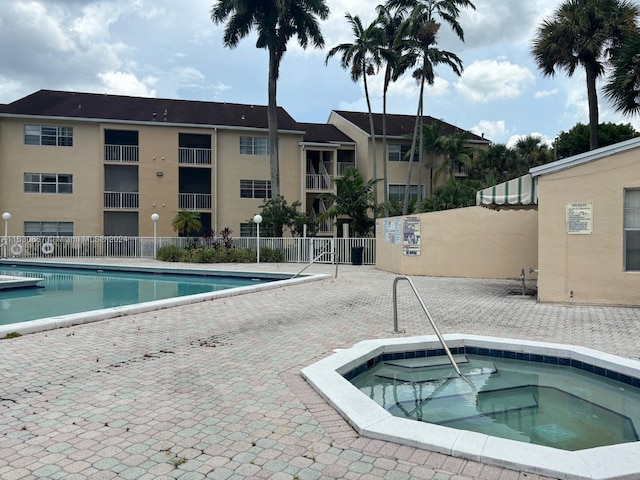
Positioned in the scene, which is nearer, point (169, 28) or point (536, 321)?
point (536, 321)

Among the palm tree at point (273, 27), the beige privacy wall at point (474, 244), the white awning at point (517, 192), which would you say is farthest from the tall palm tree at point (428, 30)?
the white awning at point (517, 192)

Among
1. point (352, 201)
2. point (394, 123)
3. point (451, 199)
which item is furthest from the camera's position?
point (394, 123)

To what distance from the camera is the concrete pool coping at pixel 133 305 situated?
7.62m

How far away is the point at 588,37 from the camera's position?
64.0 feet

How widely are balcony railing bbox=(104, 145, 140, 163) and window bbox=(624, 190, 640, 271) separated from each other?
28.6m

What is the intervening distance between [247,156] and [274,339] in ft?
90.4

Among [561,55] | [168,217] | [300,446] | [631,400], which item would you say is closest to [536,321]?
[631,400]

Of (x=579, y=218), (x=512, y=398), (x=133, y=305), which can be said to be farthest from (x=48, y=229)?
(x=512, y=398)

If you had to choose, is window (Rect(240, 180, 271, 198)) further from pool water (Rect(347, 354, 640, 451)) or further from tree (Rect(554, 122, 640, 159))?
pool water (Rect(347, 354, 640, 451))

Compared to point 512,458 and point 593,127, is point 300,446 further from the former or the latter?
point 593,127

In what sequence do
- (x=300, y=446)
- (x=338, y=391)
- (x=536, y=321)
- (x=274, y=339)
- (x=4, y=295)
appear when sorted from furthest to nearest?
(x=4, y=295), (x=536, y=321), (x=274, y=339), (x=338, y=391), (x=300, y=446)

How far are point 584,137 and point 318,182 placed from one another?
26.0m

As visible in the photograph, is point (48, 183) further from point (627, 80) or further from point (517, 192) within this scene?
point (627, 80)

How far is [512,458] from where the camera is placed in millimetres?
3238
